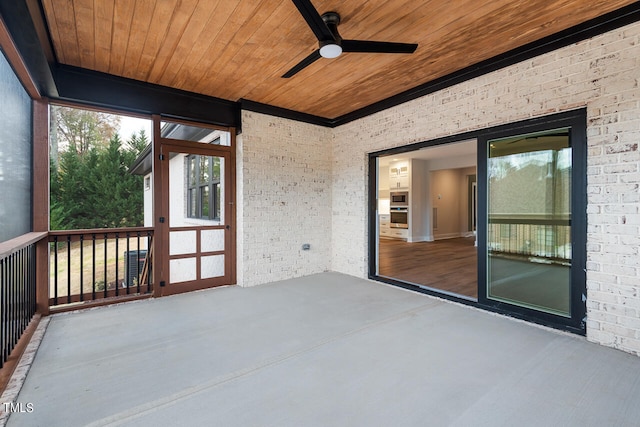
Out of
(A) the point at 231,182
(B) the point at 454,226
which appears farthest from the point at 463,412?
(B) the point at 454,226

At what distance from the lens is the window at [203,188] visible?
14.9ft

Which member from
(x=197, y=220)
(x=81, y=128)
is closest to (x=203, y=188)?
(x=197, y=220)

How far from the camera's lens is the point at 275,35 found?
285 cm

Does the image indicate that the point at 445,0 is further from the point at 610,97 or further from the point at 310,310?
the point at 310,310

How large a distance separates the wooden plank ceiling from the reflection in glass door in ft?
3.47

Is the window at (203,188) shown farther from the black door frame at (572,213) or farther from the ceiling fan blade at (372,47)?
the black door frame at (572,213)

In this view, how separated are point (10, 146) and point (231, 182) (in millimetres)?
2422

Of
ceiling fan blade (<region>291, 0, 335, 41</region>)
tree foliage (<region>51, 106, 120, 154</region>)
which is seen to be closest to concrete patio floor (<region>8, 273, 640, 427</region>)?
tree foliage (<region>51, 106, 120, 154</region>)

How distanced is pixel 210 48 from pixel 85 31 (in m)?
1.07

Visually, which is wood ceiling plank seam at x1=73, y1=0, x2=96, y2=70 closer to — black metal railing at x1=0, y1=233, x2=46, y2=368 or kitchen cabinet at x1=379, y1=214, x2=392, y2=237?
black metal railing at x1=0, y1=233, x2=46, y2=368

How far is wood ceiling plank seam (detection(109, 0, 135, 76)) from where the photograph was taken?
2439 millimetres

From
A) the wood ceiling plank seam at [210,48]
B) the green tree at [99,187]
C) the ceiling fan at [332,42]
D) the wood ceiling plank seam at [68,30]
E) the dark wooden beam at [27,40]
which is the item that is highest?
the wood ceiling plank seam at [210,48]

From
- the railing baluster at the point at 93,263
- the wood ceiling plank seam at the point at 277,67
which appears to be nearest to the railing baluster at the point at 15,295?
the railing baluster at the point at 93,263

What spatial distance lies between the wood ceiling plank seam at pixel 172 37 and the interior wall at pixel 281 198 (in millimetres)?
1286
